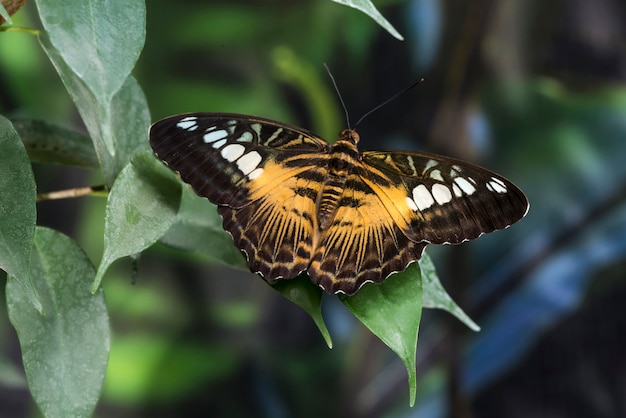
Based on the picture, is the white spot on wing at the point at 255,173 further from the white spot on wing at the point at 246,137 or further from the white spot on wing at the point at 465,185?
the white spot on wing at the point at 465,185

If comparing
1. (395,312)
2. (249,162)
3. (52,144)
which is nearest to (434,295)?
(395,312)

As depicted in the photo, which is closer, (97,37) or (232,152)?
(97,37)

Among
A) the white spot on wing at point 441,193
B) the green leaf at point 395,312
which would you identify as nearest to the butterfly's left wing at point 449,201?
the white spot on wing at point 441,193

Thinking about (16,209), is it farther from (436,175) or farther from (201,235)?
(436,175)

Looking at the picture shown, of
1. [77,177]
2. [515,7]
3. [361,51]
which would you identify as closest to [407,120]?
[361,51]

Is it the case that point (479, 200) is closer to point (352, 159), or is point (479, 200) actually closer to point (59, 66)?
point (352, 159)

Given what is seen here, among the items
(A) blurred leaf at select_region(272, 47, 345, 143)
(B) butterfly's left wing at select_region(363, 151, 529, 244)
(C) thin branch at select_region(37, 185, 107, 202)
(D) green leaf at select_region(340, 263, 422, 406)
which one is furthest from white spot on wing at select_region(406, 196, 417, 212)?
(A) blurred leaf at select_region(272, 47, 345, 143)
